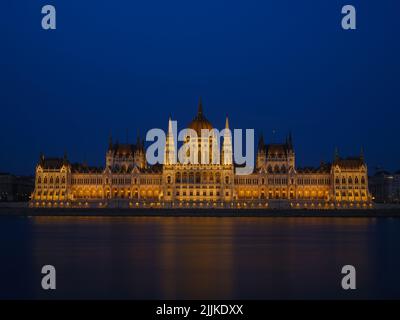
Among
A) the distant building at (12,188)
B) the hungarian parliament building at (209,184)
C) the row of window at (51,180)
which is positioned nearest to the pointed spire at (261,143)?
the hungarian parliament building at (209,184)

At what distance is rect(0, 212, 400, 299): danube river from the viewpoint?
34281 mm

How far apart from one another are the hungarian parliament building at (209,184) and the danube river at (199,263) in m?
51.9

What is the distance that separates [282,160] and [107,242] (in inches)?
2894

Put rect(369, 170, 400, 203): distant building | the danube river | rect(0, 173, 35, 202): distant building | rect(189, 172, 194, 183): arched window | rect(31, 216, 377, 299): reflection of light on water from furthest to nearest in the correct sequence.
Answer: rect(0, 173, 35, 202): distant building, rect(369, 170, 400, 203): distant building, rect(189, 172, 194, 183): arched window, rect(31, 216, 377, 299): reflection of light on water, the danube river

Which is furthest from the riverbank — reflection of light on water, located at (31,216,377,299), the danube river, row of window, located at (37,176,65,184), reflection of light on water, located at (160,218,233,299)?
reflection of light on water, located at (160,218,233,299)

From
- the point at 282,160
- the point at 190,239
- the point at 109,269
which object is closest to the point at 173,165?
the point at 282,160

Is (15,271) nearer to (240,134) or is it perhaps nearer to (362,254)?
(362,254)

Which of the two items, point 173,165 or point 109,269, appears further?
point 173,165

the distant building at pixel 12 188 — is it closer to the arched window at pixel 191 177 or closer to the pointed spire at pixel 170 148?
the pointed spire at pixel 170 148

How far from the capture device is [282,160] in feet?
419

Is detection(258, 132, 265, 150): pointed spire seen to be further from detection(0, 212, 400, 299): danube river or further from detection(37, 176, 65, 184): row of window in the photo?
detection(0, 212, 400, 299): danube river

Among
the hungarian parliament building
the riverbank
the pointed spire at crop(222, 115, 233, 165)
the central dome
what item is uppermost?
the central dome

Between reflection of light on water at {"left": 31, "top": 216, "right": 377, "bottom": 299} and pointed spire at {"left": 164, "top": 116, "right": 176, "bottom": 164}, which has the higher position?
pointed spire at {"left": 164, "top": 116, "right": 176, "bottom": 164}

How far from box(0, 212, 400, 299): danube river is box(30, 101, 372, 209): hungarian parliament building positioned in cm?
5194
